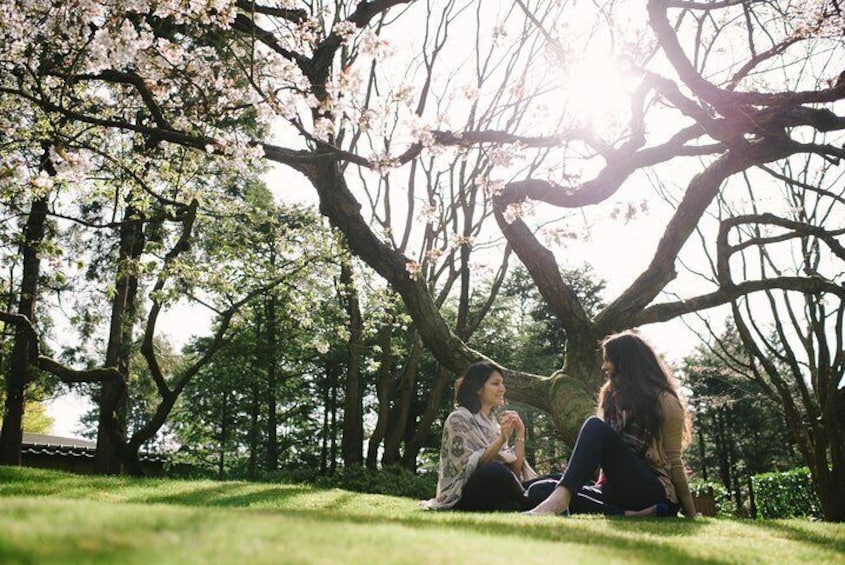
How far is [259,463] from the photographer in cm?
2877

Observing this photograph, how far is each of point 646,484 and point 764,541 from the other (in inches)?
46.0

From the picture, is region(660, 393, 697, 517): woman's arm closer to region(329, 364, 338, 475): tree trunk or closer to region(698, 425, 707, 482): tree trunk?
region(329, 364, 338, 475): tree trunk

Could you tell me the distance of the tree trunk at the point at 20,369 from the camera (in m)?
13.2

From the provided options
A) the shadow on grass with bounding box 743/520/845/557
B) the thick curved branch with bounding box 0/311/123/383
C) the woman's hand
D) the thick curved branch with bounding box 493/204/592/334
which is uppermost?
the thick curved branch with bounding box 493/204/592/334

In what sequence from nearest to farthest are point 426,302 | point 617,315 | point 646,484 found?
point 646,484, point 617,315, point 426,302

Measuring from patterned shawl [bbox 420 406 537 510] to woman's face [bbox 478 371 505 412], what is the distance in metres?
0.20

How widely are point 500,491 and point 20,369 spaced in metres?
12.0

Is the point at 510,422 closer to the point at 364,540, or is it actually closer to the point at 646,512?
the point at 646,512

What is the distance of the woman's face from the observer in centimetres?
587

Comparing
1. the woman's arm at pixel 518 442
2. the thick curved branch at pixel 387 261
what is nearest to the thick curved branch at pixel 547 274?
the thick curved branch at pixel 387 261

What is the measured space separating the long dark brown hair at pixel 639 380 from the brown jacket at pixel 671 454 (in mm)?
58

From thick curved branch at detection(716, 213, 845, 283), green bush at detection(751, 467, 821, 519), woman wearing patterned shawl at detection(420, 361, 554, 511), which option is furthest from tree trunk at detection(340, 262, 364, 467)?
green bush at detection(751, 467, 821, 519)

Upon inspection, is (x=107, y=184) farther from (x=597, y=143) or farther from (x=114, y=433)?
(x=597, y=143)

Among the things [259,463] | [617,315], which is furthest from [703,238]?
[259,463]
